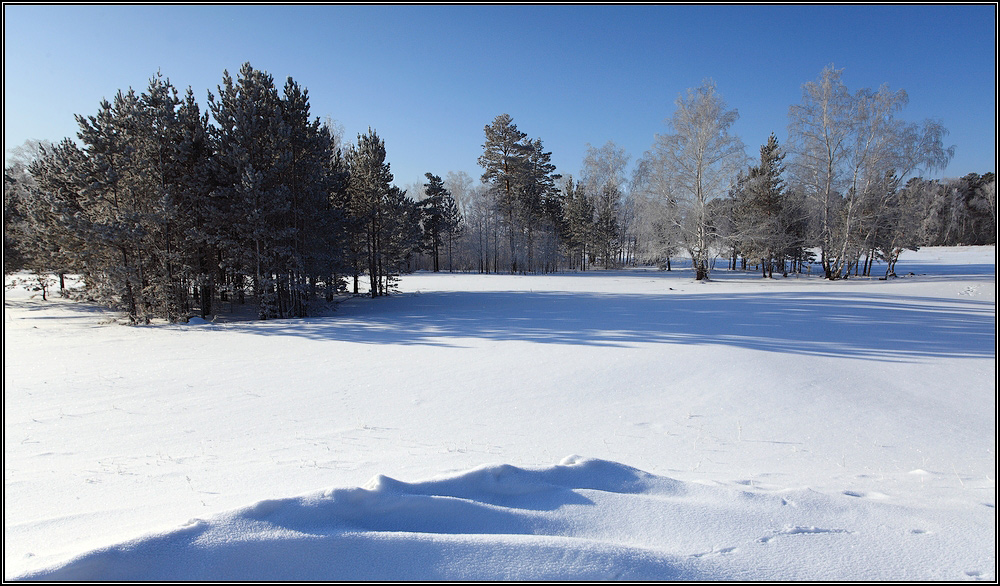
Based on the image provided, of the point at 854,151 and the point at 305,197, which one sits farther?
the point at 854,151

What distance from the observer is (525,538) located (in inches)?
73.6

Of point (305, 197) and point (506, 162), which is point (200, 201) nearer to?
point (305, 197)

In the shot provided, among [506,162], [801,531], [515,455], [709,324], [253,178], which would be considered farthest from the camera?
[506,162]

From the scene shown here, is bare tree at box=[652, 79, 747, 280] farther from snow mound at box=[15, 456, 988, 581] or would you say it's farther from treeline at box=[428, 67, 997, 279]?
snow mound at box=[15, 456, 988, 581]

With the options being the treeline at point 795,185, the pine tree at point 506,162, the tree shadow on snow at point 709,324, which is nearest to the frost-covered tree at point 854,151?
the treeline at point 795,185

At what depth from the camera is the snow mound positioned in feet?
5.51

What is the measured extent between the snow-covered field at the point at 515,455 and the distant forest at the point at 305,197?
19.5 ft

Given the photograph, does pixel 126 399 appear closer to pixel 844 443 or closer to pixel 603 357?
pixel 603 357

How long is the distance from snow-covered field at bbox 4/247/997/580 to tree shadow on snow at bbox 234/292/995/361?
16 centimetres

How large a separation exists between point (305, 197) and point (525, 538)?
1739 centimetres

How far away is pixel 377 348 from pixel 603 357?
5010 mm

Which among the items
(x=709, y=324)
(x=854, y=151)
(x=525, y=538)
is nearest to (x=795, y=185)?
(x=854, y=151)

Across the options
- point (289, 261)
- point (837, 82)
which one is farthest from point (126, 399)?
point (837, 82)

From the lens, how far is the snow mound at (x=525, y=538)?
1680mm
